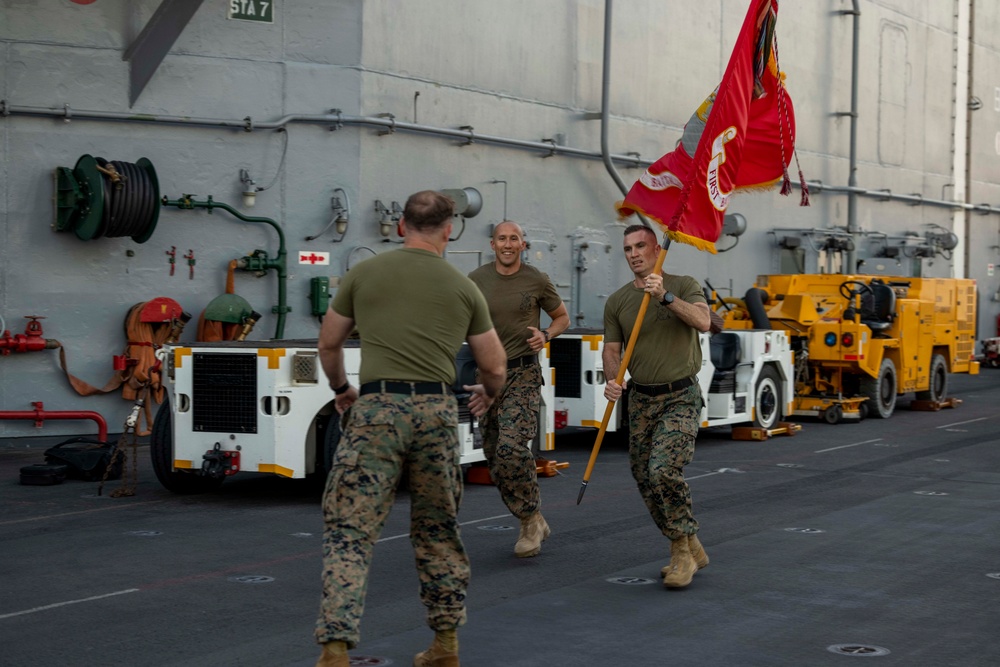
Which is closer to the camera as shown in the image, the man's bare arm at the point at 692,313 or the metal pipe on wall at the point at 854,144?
the man's bare arm at the point at 692,313

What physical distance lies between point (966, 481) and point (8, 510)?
337 inches

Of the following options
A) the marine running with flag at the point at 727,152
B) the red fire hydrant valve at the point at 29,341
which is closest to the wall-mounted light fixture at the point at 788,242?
the red fire hydrant valve at the point at 29,341

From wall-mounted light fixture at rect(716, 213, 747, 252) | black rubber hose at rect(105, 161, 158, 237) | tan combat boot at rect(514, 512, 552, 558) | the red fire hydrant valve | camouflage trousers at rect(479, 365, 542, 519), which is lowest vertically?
tan combat boot at rect(514, 512, 552, 558)

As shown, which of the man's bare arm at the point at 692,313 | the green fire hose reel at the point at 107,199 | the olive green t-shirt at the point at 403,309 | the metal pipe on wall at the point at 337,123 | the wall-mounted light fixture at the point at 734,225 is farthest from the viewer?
the wall-mounted light fixture at the point at 734,225

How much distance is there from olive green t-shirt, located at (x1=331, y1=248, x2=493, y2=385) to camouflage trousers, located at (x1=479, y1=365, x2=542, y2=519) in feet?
9.94

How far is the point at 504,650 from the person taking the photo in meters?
6.07

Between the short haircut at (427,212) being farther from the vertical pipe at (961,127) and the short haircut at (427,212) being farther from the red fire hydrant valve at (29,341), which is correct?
the vertical pipe at (961,127)

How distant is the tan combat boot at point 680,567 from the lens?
7.40 meters

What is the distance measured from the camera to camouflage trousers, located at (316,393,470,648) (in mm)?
5082

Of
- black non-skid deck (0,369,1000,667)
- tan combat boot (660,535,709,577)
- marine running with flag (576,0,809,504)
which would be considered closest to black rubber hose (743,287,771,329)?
black non-skid deck (0,369,1000,667)

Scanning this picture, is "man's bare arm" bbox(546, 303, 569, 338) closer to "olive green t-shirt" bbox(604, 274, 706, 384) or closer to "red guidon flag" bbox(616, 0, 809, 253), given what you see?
"red guidon flag" bbox(616, 0, 809, 253)

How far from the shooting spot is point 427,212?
5406mm

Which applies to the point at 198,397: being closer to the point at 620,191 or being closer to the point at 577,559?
the point at 577,559

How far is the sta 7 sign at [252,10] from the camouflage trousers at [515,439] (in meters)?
Result: 9.94
